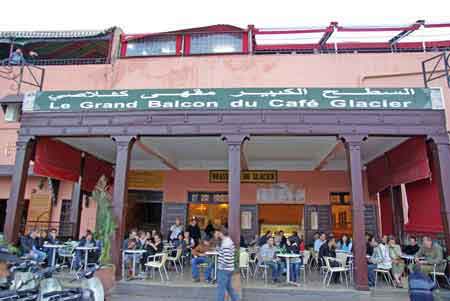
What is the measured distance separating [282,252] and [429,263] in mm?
3134

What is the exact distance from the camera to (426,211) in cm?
880

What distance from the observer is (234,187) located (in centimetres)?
712

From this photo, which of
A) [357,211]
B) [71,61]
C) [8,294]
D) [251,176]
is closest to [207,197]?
[251,176]

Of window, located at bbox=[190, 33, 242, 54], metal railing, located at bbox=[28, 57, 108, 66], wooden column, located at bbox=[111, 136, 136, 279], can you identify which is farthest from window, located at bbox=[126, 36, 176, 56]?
wooden column, located at bbox=[111, 136, 136, 279]

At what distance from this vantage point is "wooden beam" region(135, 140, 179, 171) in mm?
9286

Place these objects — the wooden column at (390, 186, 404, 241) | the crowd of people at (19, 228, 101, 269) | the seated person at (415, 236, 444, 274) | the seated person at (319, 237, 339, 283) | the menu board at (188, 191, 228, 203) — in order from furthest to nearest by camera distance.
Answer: the menu board at (188, 191, 228, 203), the wooden column at (390, 186, 404, 241), the crowd of people at (19, 228, 101, 269), the seated person at (319, 237, 339, 283), the seated person at (415, 236, 444, 274)

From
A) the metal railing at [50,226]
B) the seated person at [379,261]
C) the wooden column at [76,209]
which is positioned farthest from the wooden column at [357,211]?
the metal railing at [50,226]

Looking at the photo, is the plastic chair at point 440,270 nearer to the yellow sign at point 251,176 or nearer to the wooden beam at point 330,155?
the wooden beam at point 330,155

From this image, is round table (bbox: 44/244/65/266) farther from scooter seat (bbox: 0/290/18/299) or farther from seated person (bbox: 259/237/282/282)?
seated person (bbox: 259/237/282/282)

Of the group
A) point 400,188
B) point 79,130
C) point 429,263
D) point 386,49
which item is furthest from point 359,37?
point 79,130

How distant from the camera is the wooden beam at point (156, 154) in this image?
30.5ft

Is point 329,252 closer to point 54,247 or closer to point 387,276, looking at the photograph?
point 387,276

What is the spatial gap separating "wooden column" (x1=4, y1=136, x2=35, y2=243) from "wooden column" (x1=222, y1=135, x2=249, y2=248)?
16.6ft

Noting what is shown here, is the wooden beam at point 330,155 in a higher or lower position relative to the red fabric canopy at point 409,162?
higher
